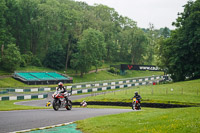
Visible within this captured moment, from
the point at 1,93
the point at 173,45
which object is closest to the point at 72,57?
the point at 173,45

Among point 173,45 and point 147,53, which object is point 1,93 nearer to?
point 173,45

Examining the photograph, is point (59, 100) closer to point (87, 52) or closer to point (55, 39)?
point (87, 52)

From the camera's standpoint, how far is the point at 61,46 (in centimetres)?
8825

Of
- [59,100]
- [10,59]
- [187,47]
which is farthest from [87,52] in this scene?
[59,100]

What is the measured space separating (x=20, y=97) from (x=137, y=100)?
2448 centimetres

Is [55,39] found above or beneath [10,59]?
above

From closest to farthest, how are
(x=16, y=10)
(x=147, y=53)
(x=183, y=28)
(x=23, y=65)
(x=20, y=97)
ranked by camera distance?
(x=20, y=97) < (x=183, y=28) < (x=23, y=65) < (x=16, y=10) < (x=147, y=53)

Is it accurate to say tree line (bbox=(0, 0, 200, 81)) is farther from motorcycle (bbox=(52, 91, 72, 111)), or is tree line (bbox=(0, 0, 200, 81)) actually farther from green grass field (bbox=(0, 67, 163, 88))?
motorcycle (bbox=(52, 91, 72, 111))

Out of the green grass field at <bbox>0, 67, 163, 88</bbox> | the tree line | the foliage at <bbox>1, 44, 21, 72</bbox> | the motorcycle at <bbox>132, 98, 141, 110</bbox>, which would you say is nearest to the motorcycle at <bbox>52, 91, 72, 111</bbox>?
the motorcycle at <bbox>132, 98, 141, 110</bbox>

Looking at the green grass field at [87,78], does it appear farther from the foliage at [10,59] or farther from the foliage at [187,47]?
the foliage at [187,47]

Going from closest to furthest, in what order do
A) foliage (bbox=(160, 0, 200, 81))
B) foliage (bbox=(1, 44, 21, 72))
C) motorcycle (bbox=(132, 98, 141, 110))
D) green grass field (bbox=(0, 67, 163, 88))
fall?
motorcycle (bbox=(132, 98, 141, 110)) → foliage (bbox=(160, 0, 200, 81)) → green grass field (bbox=(0, 67, 163, 88)) → foliage (bbox=(1, 44, 21, 72))

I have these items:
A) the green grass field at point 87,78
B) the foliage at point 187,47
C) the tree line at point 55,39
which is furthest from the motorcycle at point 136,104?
the green grass field at point 87,78

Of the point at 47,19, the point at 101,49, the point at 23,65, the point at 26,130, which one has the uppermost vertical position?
the point at 47,19

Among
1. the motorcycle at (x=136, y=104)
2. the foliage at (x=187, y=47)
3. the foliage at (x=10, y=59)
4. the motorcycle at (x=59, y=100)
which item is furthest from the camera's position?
the foliage at (x=10, y=59)
